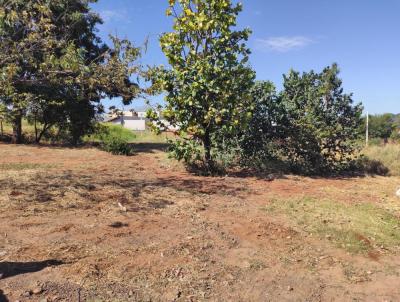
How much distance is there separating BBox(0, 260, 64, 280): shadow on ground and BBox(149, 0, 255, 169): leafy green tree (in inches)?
224

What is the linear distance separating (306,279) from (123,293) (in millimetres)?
1984

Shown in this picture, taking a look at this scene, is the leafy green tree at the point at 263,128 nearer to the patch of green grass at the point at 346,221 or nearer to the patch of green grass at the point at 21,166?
the patch of green grass at the point at 346,221

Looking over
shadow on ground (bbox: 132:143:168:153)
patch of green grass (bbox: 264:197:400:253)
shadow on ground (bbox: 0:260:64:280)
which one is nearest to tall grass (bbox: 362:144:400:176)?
patch of green grass (bbox: 264:197:400:253)

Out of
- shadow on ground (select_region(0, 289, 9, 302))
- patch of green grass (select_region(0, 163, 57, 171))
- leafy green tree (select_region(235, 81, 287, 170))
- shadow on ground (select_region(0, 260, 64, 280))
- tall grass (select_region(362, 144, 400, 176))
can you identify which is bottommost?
shadow on ground (select_region(0, 289, 9, 302))

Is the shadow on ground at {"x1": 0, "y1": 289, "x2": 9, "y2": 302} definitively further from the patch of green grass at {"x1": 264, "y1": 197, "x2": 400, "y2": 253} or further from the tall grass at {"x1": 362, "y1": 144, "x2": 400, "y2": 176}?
the tall grass at {"x1": 362, "y1": 144, "x2": 400, "y2": 176}

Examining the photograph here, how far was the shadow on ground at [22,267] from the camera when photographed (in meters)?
4.19

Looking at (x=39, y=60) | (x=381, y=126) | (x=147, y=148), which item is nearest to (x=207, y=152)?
(x=39, y=60)

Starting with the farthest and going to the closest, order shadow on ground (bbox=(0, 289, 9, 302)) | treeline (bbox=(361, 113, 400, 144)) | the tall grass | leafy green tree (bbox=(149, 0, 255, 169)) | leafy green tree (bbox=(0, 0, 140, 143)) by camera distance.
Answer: treeline (bbox=(361, 113, 400, 144)) → the tall grass → leafy green tree (bbox=(149, 0, 255, 169)) → leafy green tree (bbox=(0, 0, 140, 143)) → shadow on ground (bbox=(0, 289, 9, 302))

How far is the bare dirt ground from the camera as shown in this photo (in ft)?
13.8

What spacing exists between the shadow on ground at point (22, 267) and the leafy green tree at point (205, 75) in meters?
5.70

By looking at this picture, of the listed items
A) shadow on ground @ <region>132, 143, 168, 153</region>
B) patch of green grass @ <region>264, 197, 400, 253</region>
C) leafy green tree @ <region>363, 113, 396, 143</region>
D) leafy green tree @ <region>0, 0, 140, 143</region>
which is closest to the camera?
patch of green grass @ <region>264, 197, 400, 253</region>

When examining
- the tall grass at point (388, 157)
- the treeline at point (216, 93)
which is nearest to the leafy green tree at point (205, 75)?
the treeline at point (216, 93)

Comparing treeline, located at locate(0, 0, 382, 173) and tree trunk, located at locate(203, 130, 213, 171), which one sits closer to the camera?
treeline, located at locate(0, 0, 382, 173)

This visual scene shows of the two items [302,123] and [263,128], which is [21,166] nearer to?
[263,128]
